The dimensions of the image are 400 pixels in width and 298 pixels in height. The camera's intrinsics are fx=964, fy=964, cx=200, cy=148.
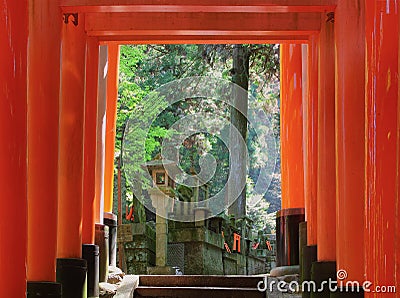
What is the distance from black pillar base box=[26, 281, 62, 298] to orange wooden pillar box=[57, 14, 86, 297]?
1.45 m

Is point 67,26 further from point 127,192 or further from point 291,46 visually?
point 127,192

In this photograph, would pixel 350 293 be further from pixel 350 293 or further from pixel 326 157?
pixel 326 157

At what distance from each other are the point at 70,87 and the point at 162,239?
7185 mm

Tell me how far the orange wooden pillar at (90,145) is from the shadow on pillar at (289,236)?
301 centimetres

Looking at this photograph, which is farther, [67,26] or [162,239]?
[162,239]

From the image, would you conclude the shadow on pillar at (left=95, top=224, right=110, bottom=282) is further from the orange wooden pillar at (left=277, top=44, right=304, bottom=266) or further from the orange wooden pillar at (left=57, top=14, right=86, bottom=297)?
the orange wooden pillar at (left=277, top=44, right=304, bottom=266)

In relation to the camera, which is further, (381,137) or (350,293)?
(350,293)

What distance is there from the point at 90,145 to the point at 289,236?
3361mm

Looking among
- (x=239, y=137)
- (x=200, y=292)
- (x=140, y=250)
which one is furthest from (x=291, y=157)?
(x=239, y=137)

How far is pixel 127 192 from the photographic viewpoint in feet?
81.2

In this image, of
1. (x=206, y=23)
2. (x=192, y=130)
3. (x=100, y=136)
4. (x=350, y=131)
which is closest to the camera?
(x=350, y=131)

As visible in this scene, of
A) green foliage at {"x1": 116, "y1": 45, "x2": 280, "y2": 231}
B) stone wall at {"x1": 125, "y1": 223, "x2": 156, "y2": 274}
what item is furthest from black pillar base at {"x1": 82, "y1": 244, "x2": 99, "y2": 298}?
green foliage at {"x1": 116, "y1": 45, "x2": 280, "y2": 231}

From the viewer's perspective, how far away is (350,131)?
9.50 meters

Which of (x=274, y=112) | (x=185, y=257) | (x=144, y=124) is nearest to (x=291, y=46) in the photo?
(x=185, y=257)
